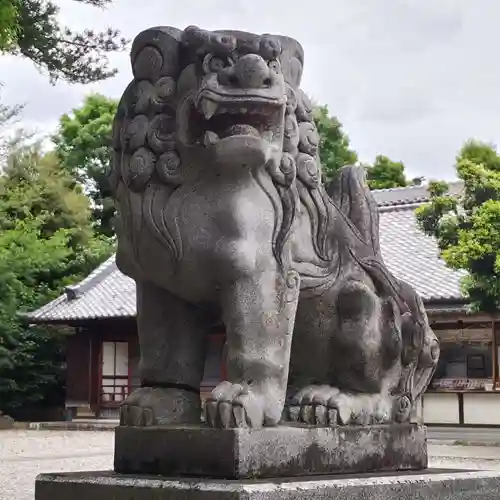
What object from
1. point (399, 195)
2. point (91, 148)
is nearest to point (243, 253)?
point (399, 195)

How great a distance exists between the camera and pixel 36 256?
895 inches

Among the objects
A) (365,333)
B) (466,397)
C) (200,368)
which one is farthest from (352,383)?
(466,397)

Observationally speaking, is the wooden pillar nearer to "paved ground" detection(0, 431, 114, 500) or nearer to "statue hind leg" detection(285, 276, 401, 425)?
"paved ground" detection(0, 431, 114, 500)

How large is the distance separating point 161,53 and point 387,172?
30.9 meters

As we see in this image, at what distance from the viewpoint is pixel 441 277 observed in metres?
18.1

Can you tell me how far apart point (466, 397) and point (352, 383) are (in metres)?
14.3

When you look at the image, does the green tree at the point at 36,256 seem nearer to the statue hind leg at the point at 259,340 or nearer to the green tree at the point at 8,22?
the green tree at the point at 8,22

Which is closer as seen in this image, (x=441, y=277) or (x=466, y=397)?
(x=466, y=397)

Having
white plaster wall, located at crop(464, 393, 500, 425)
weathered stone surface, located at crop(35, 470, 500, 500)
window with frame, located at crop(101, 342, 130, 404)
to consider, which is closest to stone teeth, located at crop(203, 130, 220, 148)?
weathered stone surface, located at crop(35, 470, 500, 500)

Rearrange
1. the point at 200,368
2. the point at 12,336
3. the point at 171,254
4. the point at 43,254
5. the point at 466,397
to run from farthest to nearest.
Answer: the point at 43,254, the point at 12,336, the point at 466,397, the point at 200,368, the point at 171,254

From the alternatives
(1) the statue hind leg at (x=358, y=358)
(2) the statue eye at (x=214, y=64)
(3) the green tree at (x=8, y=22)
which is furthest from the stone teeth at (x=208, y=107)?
(3) the green tree at (x=8, y=22)

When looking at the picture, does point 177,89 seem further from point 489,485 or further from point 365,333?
point 489,485

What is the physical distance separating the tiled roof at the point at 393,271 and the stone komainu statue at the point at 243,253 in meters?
14.5

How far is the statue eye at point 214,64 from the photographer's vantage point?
2730 millimetres
